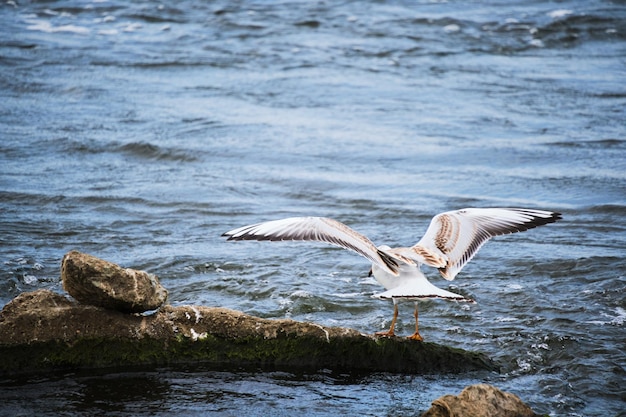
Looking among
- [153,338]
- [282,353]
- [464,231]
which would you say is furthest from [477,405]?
[464,231]

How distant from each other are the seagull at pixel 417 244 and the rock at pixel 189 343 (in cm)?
24

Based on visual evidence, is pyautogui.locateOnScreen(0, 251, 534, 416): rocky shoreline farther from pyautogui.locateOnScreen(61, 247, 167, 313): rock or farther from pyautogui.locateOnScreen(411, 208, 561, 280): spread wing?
pyautogui.locateOnScreen(411, 208, 561, 280): spread wing

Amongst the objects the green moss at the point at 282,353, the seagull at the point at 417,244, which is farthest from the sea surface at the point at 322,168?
the seagull at the point at 417,244

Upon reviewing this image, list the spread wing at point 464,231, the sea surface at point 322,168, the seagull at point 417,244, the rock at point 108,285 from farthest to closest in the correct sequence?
1. the spread wing at point 464,231
2. the seagull at point 417,244
3. the sea surface at point 322,168
4. the rock at point 108,285

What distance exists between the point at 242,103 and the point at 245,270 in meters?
7.00

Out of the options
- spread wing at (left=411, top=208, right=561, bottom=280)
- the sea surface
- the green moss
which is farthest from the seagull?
the sea surface

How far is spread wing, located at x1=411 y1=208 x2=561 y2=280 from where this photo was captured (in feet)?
20.2

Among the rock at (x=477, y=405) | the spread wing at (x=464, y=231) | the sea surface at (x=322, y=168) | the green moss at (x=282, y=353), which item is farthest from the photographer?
the spread wing at (x=464, y=231)

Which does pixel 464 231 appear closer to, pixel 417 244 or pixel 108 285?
pixel 417 244

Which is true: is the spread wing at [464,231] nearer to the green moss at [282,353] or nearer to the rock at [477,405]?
the green moss at [282,353]

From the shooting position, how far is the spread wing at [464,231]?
20.2ft

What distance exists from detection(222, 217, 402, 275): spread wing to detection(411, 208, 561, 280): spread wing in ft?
0.92

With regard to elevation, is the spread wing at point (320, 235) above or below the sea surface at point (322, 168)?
above

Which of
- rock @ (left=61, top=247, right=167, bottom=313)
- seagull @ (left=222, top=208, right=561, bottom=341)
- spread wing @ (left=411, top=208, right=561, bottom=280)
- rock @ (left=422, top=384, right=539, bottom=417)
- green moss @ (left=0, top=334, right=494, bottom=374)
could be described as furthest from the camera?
spread wing @ (left=411, top=208, right=561, bottom=280)
